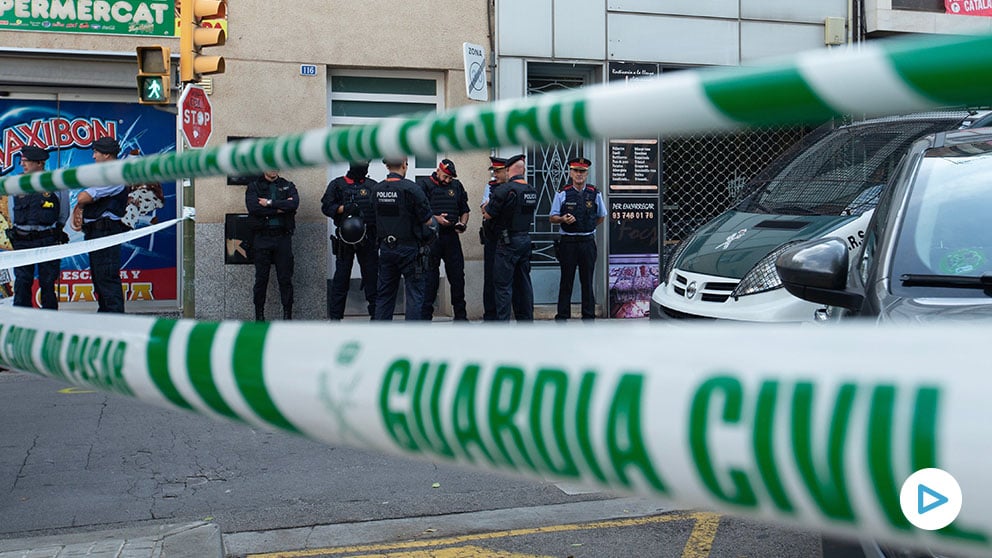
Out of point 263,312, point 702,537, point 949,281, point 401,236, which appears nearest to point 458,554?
point 702,537

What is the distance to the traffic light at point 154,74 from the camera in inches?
389

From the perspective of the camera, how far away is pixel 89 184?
2230 millimetres

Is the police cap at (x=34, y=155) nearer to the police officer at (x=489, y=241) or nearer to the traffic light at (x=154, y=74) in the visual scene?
the traffic light at (x=154, y=74)

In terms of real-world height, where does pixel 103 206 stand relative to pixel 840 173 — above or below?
below

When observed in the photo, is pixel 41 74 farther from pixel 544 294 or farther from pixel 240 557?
pixel 240 557

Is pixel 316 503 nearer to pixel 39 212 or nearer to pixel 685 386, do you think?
pixel 685 386

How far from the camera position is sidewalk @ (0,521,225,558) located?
3838 millimetres

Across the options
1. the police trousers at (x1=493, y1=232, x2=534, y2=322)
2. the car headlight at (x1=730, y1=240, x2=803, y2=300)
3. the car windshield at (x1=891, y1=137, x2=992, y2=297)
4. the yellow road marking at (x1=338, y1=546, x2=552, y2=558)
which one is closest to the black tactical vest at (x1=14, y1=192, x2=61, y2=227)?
the police trousers at (x1=493, y1=232, x2=534, y2=322)

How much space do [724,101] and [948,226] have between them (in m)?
2.72

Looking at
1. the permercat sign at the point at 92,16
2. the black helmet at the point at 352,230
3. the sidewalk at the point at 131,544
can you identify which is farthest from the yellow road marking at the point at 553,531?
the permercat sign at the point at 92,16

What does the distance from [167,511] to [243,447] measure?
4.51 feet

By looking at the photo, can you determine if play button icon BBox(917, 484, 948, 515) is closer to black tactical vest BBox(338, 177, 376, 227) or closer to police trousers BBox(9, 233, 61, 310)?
police trousers BBox(9, 233, 61, 310)

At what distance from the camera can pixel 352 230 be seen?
11508 millimetres

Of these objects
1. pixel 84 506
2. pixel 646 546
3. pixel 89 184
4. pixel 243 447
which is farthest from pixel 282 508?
pixel 89 184
